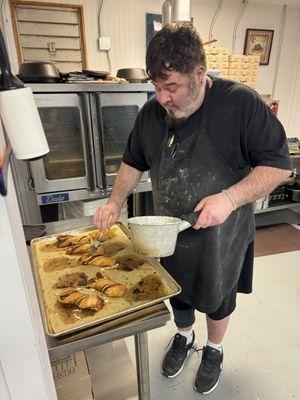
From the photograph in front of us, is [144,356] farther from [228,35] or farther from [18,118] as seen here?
[228,35]

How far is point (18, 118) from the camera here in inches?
16.8

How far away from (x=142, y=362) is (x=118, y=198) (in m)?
0.66

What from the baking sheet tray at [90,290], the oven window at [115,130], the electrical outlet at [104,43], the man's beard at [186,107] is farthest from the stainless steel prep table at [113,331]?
the electrical outlet at [104,43]

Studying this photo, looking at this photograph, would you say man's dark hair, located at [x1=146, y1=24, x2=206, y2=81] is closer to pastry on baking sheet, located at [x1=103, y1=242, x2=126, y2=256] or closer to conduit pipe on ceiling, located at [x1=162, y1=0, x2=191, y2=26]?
pastry on baking sheet, located at [x1=103, y1=242, x2=126, y2=256]

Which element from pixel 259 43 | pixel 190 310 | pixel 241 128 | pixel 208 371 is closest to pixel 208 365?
pixel 208 371

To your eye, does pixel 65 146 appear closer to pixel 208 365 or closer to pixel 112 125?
pixel 112 125

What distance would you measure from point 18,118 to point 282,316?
6.71ft

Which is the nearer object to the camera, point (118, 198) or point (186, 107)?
point (186, 107)

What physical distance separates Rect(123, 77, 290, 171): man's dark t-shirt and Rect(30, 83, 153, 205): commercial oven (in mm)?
1000

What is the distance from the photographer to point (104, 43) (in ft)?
8.05

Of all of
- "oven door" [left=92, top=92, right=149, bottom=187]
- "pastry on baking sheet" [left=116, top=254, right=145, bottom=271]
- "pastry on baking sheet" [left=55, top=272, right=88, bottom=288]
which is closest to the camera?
"pastry on baking sheet" [left=55, top=272, right=88, bottom=288]

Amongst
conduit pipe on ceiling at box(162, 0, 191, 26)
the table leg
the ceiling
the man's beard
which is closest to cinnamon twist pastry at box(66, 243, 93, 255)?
the table leg

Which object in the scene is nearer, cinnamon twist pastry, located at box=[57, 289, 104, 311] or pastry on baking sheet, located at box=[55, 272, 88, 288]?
cinnamon twist pastry, located at box=[57, 289, 104, 311]

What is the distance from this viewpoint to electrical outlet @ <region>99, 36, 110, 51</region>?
244cm
